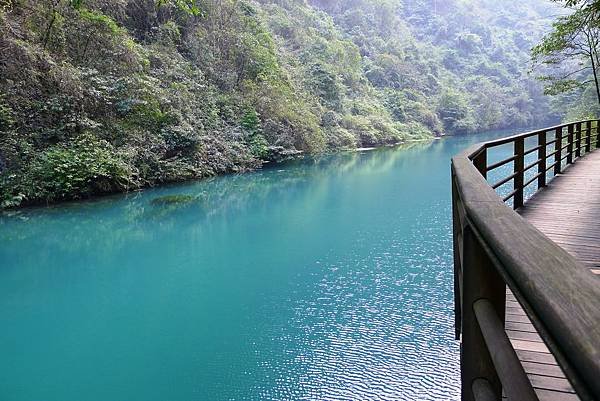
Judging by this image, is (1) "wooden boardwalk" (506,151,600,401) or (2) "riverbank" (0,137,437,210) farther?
Answer: (2) "riverbank" (0,137,437,210)

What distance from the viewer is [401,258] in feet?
23.8

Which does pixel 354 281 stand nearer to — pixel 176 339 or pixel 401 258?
pixel 401 258

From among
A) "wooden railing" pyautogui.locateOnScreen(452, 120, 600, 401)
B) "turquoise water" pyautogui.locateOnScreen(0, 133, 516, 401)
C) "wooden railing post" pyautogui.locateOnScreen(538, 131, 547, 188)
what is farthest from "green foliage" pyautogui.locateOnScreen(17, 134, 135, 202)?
"wooden railing" pyautogui.locateOnScreen(452, 120, 600, 401)

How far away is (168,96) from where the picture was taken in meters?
14.4

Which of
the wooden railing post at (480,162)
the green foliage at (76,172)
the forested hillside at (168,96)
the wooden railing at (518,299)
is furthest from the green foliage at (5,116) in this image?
the wooden railing at (518,299)

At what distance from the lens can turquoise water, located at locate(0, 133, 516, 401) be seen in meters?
4.11

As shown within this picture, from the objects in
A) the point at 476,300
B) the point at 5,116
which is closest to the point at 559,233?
the point at 476,300

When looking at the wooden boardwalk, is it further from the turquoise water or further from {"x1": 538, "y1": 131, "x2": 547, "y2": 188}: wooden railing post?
the turquoise water

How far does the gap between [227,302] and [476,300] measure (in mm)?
5299

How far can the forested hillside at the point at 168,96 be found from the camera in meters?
11.1

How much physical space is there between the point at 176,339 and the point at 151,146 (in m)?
9.40

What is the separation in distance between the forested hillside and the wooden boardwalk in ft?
9.30

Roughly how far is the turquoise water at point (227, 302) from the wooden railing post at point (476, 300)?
3203mm

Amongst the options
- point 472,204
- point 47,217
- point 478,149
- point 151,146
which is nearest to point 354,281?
point 478,149
